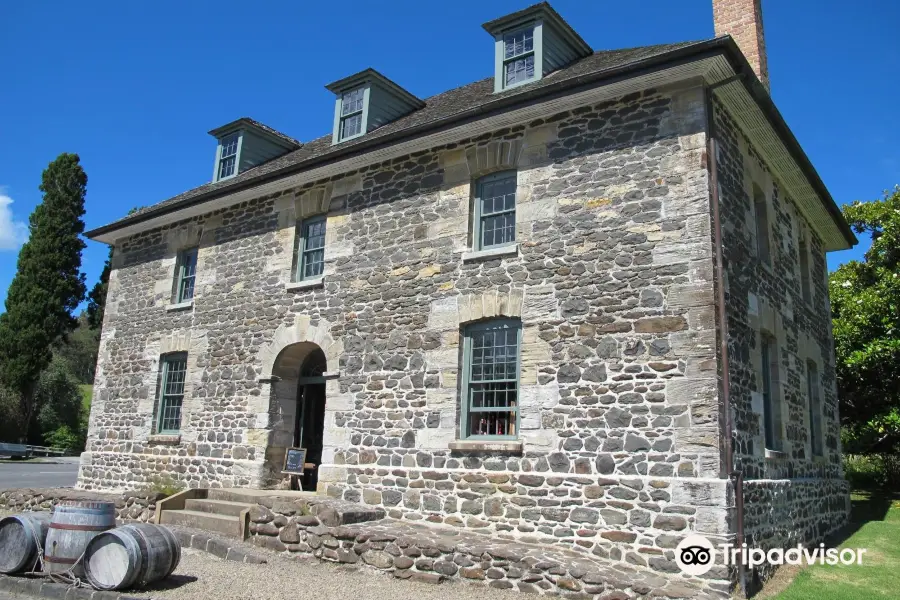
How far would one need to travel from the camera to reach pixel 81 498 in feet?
39.5

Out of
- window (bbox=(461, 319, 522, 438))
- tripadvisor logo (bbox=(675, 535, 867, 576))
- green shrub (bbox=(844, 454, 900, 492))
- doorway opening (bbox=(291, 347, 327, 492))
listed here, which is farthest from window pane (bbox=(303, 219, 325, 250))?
green shrub (bbox=(844, 454, 900, 492))

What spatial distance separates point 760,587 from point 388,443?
5.36 m

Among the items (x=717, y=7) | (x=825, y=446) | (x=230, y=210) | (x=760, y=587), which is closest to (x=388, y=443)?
(x=760, y=587)

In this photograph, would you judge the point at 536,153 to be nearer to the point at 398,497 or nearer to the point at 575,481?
the point at 575,481

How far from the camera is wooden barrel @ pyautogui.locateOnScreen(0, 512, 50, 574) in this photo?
7.57m

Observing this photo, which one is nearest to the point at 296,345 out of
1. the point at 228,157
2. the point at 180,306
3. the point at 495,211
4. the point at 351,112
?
the point at 180,306

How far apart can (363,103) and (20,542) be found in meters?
9.25

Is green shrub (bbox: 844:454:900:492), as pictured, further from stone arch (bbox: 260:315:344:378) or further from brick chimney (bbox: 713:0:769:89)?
stone arch (bbox: 260:315:344:378)

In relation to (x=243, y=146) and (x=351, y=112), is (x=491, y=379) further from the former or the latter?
(x=243, y=146)

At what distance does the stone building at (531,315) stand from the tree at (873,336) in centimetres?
310

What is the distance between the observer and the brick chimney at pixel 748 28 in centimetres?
1259

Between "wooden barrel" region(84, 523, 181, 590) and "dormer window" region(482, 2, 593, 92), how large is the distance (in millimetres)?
8417

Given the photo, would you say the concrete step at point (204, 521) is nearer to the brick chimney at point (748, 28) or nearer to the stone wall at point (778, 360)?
the stone wall at point (778, 360)

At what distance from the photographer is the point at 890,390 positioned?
58.4 feet
